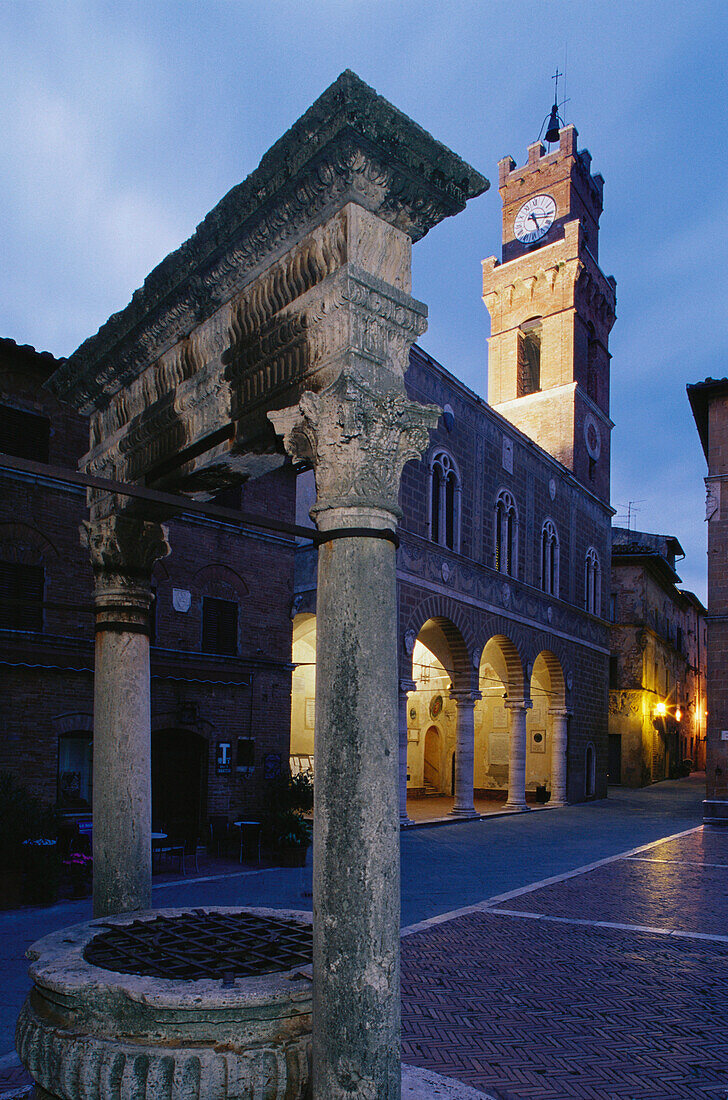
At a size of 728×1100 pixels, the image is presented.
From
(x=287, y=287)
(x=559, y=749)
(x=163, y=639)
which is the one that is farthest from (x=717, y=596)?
(x=287, y=287)

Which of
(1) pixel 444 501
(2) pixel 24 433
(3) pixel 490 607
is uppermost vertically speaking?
(1) pixel 444 501

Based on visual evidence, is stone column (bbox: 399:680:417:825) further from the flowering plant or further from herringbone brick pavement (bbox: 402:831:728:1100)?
the flowering plant

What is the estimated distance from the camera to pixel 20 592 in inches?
461

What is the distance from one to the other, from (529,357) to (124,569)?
2769 centimetres

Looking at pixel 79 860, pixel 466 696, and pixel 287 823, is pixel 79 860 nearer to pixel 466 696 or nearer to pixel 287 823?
pixel 287 823

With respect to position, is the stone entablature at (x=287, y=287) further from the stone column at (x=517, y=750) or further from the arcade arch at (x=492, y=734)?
the arcade arch at (x=492, y=734)

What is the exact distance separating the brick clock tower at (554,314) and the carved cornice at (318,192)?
82.1ft

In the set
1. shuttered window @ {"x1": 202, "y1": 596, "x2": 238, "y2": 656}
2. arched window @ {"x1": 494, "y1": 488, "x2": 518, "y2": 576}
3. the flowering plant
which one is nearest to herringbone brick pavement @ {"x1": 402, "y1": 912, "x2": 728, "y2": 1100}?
the flowering plant

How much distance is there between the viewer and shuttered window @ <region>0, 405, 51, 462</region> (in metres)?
11.8

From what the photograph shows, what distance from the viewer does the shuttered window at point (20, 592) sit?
11.5 meters

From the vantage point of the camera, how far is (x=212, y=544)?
14.3 metres

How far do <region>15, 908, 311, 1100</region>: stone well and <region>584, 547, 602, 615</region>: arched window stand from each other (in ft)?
82.8

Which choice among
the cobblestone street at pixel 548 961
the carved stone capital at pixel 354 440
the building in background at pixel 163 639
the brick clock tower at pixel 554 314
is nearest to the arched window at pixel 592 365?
the brick clock tower at pixel 554 314

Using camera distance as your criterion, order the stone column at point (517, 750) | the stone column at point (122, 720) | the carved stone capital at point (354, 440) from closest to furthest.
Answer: the carved stone capital at point (354, 440) < the stone column at point (122, 720) < the stone column at point (517, 750)
